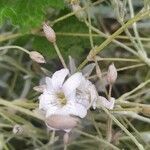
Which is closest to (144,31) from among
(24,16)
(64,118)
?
(24,16)

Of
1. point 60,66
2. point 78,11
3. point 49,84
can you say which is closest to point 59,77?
point 49,84

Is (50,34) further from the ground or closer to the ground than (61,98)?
further from the ground

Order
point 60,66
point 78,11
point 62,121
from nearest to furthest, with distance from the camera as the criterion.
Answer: point 62,121
point 78,11
point 60,66

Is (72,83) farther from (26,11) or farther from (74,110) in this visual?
(26,11)

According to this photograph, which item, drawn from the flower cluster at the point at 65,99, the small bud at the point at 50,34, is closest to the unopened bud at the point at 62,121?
the flower cluster at the point at 65,99

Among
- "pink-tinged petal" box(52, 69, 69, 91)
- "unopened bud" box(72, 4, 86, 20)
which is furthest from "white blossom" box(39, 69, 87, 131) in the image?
"unopened bud" box(72, 4, 86, 20)

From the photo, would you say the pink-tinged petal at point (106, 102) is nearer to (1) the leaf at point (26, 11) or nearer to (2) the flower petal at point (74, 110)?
(2) the flower petal at point (74, 110)

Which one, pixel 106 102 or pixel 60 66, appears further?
pixel 60 66
